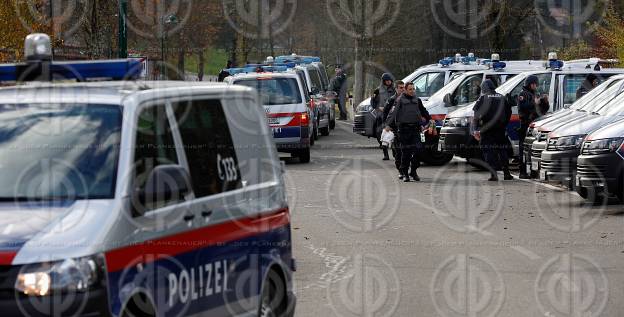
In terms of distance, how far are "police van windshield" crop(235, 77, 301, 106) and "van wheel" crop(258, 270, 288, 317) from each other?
1888 cm

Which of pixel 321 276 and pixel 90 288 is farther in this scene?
pixel 321 276

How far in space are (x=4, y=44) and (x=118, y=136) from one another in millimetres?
25949

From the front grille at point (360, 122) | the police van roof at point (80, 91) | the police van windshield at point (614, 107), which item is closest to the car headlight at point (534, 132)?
the police van windshield at point (614, 107)

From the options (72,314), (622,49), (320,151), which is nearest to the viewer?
(72,314)

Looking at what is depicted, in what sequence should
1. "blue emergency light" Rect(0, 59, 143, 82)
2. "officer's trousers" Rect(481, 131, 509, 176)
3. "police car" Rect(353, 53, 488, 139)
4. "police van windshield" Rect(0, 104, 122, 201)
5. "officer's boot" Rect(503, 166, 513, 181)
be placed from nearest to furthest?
"police van windshield" Rect(0, 104, 122, 201) < "blue emergency light" Rect(0, 59, 143, 82) < "officer's trousers" Rect(481, 131, 509, 176) < "officer's boot" Rect(503, 166, 513, 181) < "police car" Rect(353, 53, 488, 139)

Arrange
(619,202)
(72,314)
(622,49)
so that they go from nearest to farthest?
(72,314) < (619,202) < (622,49)

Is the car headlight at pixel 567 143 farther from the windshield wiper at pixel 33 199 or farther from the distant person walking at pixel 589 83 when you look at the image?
the windshield wiper at pixel 33 199

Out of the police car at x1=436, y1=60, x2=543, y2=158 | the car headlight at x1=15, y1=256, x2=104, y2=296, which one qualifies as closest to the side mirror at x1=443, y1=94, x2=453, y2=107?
the police car at x1=436, y1=60, x2=543, y2=158

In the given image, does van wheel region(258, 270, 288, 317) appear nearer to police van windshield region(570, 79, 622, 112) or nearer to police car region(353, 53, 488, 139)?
police van windshield region(570, 79, 622, 112)

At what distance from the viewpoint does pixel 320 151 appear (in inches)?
1224

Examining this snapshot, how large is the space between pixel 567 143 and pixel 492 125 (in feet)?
11.8

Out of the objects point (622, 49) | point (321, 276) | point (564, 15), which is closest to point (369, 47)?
point (564, 15)

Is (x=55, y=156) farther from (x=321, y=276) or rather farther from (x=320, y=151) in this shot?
(x=320, y=151)

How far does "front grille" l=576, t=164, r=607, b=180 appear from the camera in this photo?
16.7 meters
